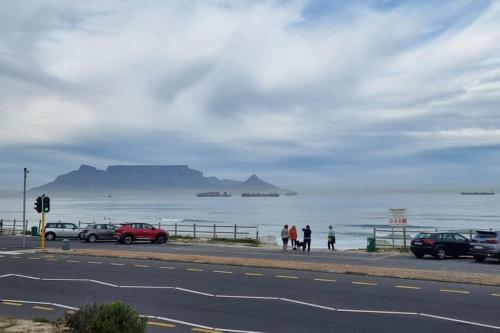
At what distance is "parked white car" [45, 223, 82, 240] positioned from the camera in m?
42.3

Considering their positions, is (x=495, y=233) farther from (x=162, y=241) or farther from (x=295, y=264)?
(x=162, y=241)

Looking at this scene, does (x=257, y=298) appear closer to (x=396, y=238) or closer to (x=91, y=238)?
(x=91, y=238)

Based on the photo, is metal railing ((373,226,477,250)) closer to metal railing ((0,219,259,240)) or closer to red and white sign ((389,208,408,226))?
red and white sign ((389,208,408,226))

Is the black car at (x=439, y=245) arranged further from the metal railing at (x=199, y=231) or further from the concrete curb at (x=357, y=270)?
the metal railing at (x=199, y=231)

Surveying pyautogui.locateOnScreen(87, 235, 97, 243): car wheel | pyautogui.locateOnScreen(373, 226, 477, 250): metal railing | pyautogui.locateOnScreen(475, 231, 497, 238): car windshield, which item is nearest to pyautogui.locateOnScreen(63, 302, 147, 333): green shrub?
pyautogui.locateOnScreen(475, 231, 497, 238): car windshield

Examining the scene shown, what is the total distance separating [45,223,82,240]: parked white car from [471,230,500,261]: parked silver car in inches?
1132

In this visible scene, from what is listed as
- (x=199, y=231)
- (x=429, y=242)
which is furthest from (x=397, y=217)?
(x=199, y=231)

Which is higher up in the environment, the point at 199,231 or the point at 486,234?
the point at 486,234

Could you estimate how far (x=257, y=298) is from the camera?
571 inches

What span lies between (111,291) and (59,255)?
12617mm

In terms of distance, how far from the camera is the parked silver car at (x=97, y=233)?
39.6 meters

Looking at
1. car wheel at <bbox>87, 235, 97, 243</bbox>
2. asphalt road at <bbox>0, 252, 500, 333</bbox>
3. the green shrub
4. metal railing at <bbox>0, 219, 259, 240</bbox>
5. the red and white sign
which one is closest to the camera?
the green shrub

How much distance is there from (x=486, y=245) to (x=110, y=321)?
23.0 meters

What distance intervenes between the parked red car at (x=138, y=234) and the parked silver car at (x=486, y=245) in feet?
67.6
